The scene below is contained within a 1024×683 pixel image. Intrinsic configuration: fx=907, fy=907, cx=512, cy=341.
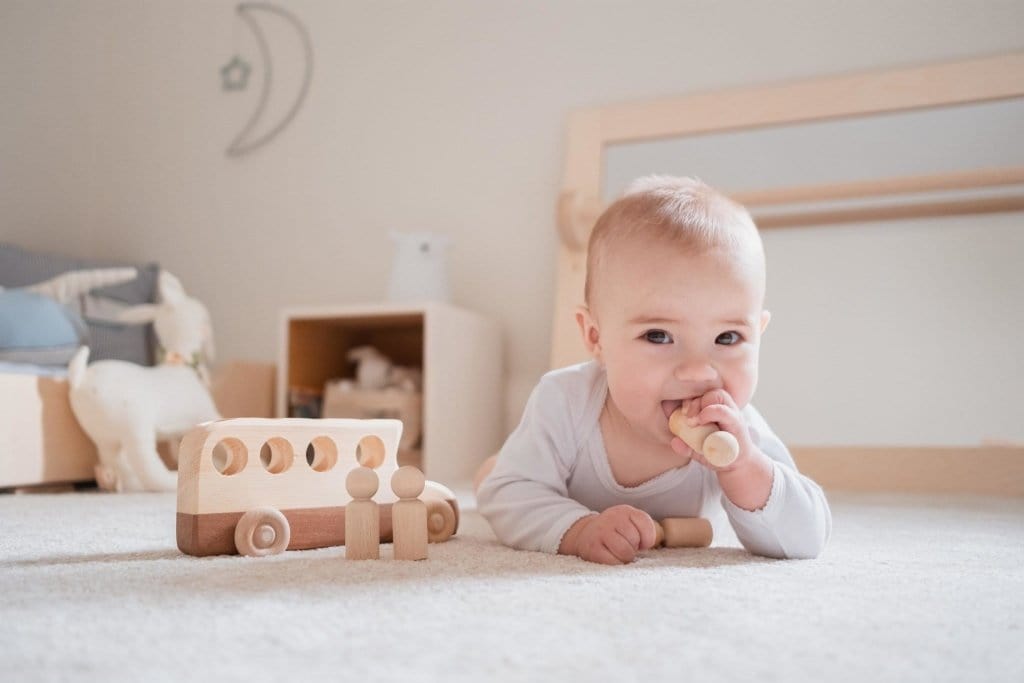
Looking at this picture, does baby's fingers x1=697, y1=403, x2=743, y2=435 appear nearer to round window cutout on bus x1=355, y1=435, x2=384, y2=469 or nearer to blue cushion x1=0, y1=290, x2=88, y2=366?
round window cutout on bus x1=355, y1=435, x2=384, y2=469

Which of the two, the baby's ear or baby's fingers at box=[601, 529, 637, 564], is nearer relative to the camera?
baby's fingers at box=[601, 529, 637, 564]

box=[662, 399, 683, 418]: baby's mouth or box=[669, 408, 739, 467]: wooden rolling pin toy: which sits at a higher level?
box=[662, 399, 683, 418]: baby's mouth

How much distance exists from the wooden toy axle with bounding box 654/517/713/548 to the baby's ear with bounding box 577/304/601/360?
160 millimetres

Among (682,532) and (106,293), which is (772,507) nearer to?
(682,532)

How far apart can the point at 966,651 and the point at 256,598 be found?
1.21 ft

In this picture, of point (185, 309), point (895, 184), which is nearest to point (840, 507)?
point (895, 184)

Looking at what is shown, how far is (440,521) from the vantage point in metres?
0.82

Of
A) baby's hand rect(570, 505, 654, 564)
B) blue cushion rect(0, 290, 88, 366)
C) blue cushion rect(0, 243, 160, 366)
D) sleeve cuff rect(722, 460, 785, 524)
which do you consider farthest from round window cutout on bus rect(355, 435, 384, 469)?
blue cushion rect(0, 243, 160, 366)

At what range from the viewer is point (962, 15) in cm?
165

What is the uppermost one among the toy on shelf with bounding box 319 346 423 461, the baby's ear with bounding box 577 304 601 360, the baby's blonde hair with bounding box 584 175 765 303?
the baby's blonde hair with bounding box 584 175 765 303

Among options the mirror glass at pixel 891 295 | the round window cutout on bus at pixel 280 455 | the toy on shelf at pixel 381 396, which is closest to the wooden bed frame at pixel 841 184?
the mirror glass at pixel 891 295

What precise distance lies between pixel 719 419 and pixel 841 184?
3.45 feet

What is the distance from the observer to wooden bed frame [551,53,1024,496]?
154cm

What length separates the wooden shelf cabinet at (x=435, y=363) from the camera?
1.70m
